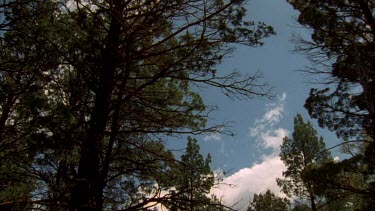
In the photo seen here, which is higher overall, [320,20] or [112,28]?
[320,20]

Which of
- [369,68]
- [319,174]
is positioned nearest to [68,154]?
[319,174]

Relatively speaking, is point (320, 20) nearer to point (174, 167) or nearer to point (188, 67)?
point (188, 67)

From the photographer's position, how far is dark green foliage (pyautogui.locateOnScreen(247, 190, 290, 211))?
27.3 meters

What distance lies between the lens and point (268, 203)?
103 ft

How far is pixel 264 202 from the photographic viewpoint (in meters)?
31.8

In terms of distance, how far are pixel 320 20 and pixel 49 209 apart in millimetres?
8842

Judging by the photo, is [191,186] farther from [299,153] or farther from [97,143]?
[299,153]

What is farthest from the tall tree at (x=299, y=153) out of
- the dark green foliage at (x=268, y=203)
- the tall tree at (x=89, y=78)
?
the tall tree at (x=89, y=78)

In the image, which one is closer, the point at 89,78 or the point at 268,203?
the point at 89,78

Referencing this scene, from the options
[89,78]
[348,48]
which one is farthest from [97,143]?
[348,48]

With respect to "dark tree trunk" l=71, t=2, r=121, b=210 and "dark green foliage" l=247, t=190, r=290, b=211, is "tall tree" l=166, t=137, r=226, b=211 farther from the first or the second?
"dark green foliage" l=247, t=190, r=290, b=211

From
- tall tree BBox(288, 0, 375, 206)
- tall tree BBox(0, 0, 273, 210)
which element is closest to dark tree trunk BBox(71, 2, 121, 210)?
tall tree BBox(0, 0, 273, 210)

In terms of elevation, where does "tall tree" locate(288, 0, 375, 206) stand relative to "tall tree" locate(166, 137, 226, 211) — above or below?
above

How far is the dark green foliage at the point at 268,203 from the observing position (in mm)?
27316
